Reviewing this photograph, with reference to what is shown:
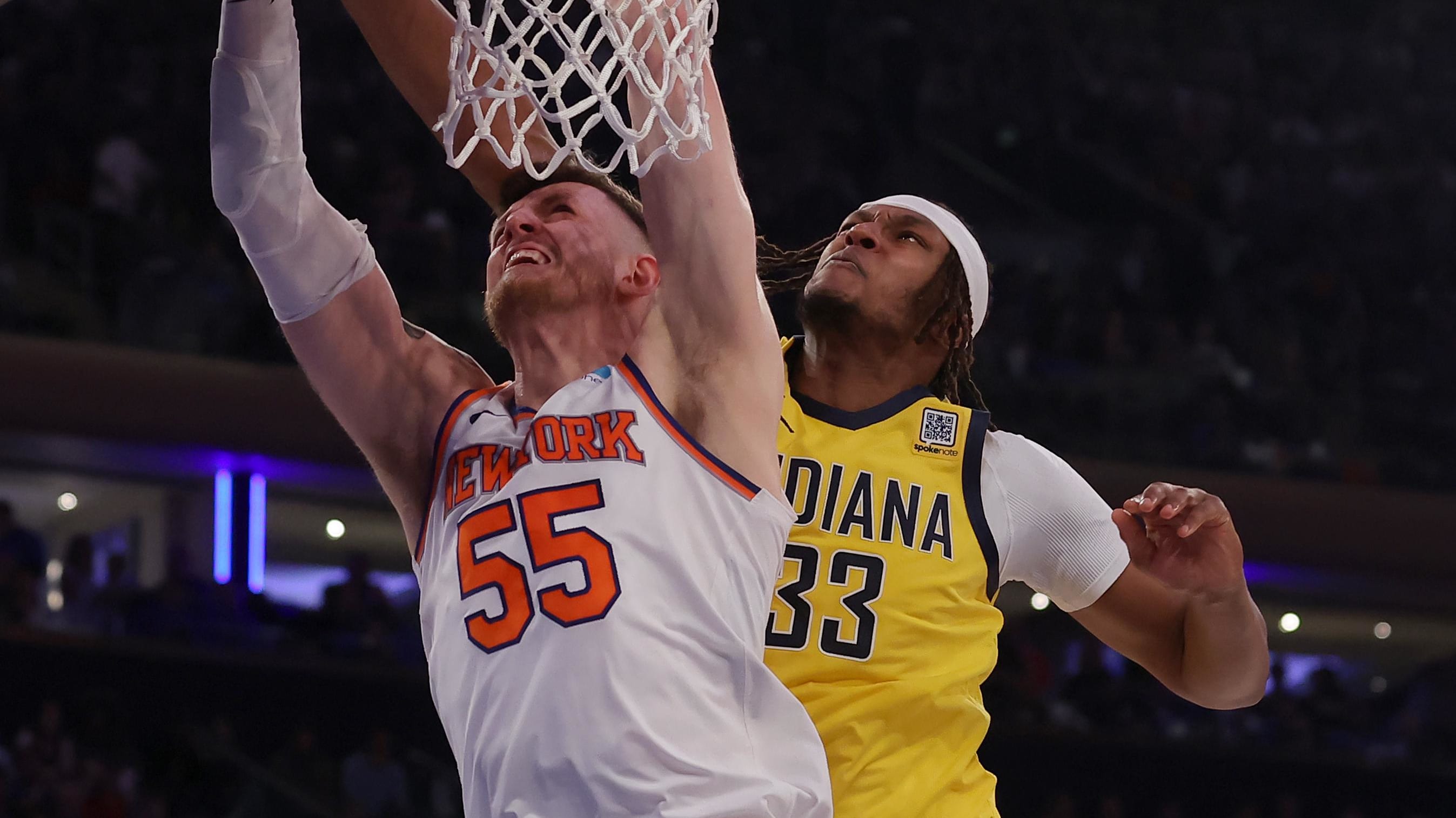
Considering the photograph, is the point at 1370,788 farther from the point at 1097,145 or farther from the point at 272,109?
the point at 272,109

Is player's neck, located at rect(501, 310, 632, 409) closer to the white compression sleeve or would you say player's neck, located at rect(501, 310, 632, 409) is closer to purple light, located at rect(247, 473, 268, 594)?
the white compression sleeve

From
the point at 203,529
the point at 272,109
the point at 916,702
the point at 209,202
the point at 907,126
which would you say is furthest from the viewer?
the point at 907,126

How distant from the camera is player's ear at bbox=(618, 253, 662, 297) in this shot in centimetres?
282

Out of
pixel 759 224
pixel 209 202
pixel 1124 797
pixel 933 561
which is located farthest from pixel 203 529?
pixel 933 561

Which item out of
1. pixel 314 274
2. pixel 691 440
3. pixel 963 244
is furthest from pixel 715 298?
pixel 963 244

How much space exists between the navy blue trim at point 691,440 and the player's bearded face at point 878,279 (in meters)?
0.79

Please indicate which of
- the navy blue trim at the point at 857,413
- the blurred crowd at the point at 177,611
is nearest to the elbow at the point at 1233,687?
the navy blue trim at the point at 857,413

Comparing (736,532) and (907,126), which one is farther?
(907,126)

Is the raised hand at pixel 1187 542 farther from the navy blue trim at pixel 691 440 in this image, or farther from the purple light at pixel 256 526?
the purple light at pixel 256 526

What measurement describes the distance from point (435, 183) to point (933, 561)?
8.52 metres

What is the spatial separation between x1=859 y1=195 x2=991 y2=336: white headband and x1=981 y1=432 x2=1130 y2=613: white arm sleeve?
377mm

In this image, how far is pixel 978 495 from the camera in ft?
10.7

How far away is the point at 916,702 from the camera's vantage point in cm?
305

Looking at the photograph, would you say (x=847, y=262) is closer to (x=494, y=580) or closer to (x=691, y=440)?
(x=691, y=440)
